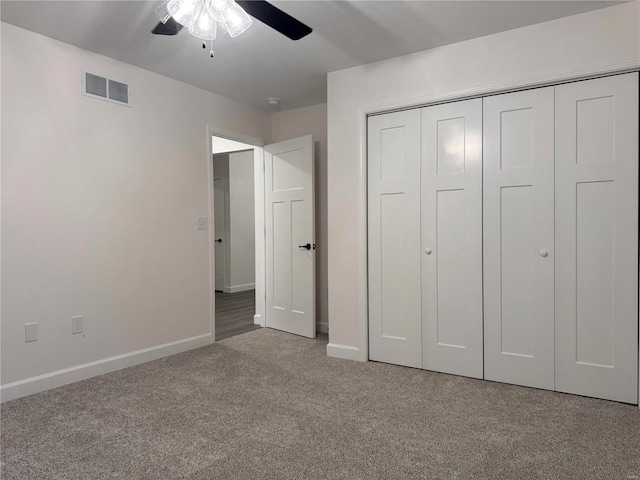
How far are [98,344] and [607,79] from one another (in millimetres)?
3975

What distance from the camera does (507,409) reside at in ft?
8.25

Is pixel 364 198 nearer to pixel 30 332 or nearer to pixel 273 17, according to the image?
pixel 273 17

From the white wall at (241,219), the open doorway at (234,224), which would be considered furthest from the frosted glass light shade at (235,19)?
the white wall at (241,219)

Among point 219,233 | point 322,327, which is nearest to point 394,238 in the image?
point 322,327

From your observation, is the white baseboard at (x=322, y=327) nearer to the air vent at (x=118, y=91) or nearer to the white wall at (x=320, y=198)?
the white wall at (x=320, y=198)

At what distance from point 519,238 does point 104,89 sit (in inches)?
129

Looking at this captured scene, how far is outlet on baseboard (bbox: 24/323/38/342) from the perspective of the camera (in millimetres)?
2793

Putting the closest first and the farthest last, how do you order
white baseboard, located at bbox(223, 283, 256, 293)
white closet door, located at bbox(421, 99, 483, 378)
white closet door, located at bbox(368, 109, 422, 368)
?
white closet door, located at bbox(421, 99, 483, 378)
white closet door, located at bbox(368, 109, 422, 368)
white baseboard, located at bbox(223, 283, 256, 293)

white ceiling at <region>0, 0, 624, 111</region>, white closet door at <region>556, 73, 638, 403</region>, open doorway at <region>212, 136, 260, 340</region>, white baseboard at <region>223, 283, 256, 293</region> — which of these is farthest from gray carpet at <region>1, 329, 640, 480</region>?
open doorway at <region>212, 136, 260, 340</region>

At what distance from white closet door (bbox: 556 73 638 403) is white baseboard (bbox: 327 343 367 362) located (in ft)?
4.78

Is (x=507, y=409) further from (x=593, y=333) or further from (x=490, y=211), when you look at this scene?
(x=490, y=211)

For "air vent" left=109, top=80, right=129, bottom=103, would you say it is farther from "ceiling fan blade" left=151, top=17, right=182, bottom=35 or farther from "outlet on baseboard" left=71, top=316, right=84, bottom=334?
"outlet on baseboard" left=71, top=316, right=84, bottom=334

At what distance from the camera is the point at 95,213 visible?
3174 mm

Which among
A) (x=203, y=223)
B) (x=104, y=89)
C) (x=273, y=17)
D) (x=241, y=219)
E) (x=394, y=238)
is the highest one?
(x=104, y=89)
